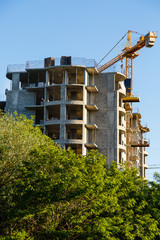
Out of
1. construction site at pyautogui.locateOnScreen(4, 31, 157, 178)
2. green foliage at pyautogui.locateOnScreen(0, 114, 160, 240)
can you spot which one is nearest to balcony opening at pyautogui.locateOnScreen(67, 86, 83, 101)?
construction site at pyautogui.locateOnScreen(4, 31, 157, 178)

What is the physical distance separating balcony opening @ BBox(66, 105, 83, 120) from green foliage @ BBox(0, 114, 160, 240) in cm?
3104

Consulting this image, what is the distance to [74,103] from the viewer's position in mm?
69000

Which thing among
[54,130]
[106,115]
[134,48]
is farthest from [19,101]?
[134,48]

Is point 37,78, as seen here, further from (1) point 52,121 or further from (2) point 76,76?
(1) point 52,121

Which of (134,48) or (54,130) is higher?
(134,48)

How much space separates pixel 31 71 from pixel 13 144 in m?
37.5

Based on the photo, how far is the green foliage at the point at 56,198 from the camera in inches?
1366

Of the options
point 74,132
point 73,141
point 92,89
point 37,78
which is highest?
point 37,78

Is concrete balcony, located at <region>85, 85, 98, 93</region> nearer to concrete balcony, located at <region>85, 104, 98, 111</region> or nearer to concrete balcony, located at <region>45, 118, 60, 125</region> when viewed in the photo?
concrete balcony, located at <region>85, 104, 98, 111</region>

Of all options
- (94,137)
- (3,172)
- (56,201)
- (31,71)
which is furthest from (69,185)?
(31,71)

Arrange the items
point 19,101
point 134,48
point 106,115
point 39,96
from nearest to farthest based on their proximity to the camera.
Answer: point 106,115 → point 19,101 → point 39,96 → point 134,48

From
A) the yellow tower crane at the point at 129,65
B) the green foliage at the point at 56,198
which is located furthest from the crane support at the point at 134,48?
the green foliage at the point at 56,198

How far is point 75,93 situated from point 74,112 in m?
3.39

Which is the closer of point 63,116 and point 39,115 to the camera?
point 63,116
